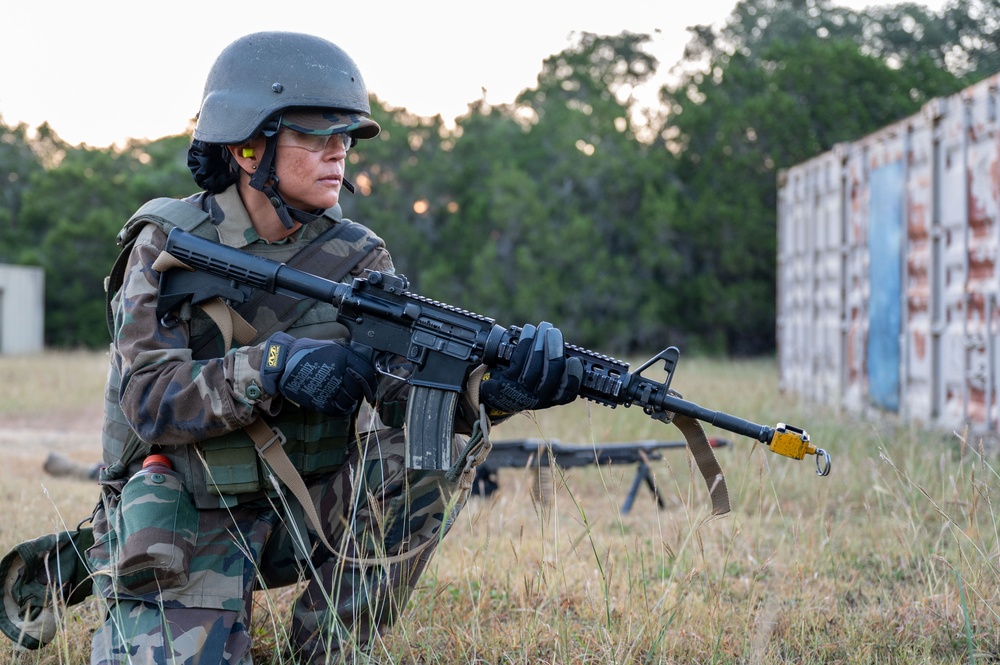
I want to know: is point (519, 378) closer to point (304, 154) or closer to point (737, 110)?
point (304, 154)

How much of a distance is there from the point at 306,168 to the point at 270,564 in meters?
1.11

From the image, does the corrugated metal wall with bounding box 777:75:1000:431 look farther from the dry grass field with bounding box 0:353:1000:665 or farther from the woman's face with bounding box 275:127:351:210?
the woman's face with bounding box 275:127:351:210

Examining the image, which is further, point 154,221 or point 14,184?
point 14,184

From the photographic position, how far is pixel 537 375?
98.2 inches

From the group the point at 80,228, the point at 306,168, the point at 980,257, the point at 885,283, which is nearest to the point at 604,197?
the point at 80,228

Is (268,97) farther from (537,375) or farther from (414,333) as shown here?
(537,375)

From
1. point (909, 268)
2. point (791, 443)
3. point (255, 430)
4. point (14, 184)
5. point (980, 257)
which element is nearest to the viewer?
point (791, 443)

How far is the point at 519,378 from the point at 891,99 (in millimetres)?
17881

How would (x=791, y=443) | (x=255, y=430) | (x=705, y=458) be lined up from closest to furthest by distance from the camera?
(x=791, y=443) < (x=255, y=430) < (x=705, y=458)

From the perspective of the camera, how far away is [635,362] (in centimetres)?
1666

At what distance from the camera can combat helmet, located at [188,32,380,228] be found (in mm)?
2688

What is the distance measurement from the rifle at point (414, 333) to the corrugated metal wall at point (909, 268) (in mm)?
4257

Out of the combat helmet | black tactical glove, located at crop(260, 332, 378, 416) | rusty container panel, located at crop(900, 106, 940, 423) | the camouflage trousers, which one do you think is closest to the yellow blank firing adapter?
the camouflage trousers

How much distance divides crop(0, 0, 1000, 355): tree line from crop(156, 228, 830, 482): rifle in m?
15.5
